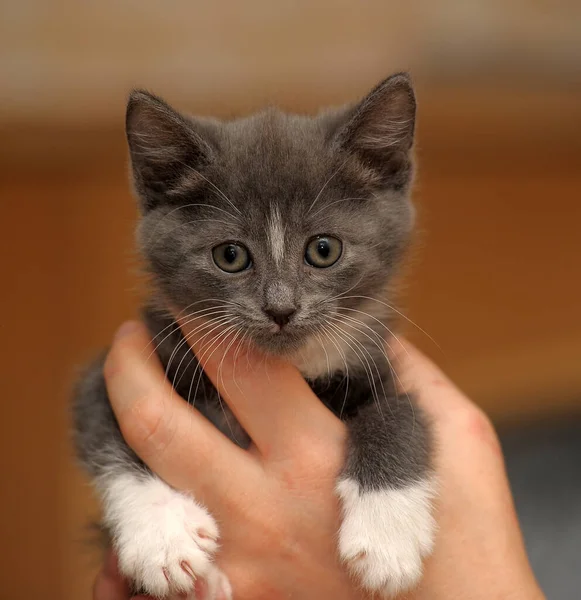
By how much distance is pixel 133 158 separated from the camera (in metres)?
1.50

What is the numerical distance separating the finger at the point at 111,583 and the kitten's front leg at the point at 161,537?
0.32 feet

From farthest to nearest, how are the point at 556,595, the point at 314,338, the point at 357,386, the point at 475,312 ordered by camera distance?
the point at 475,312 < the point at 556,595 < the point at 357,386 < the point at 314,338

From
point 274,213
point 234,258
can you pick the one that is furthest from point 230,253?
point 274,213

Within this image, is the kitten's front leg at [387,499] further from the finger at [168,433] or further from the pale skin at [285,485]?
the finger at [168,433]

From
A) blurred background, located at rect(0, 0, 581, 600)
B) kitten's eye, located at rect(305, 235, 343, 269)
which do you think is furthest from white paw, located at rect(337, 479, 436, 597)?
blurred background, located at rect(0, 0, 581, 600)

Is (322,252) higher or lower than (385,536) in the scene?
higher

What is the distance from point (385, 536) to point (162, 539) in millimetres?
449

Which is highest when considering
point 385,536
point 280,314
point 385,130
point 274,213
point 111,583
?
point 385,130

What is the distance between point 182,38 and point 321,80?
1.84 ft

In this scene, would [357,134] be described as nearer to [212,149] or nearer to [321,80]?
[212,149]

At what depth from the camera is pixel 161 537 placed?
4.31ft

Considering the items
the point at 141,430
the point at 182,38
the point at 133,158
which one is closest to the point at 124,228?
the point at 182,38

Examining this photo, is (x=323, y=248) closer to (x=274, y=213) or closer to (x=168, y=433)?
(x=274, y=213)

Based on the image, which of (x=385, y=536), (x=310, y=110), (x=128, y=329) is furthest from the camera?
(x=310, y=110)
